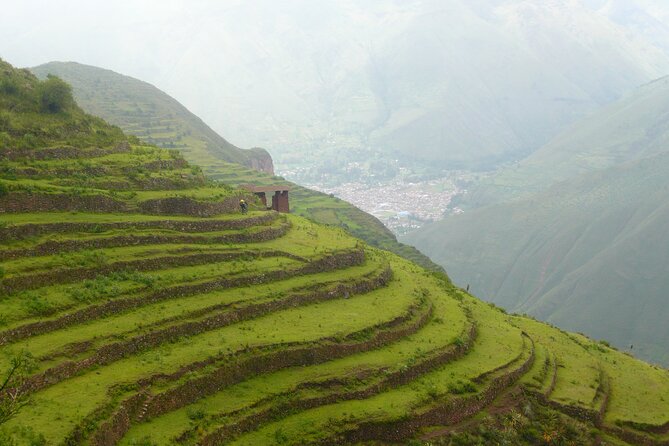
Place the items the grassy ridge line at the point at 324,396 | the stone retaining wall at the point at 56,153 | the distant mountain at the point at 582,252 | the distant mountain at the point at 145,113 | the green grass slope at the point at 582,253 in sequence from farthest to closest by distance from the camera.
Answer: the distant mountain at the point at 582,252 < the green grass slope at the point at 582,253 < the distant mountain at the point at 145,113 < the stone retaining wall at the point at 56,153 < the grassy ridge line at the point at 324,396

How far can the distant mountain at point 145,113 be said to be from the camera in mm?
114006

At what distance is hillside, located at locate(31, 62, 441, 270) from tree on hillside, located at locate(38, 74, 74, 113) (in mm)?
50088

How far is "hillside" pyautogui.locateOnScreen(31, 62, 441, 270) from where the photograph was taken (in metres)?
102

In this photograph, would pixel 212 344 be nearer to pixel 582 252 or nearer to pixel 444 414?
pixel 444 414

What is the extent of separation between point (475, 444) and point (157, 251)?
18.6 m

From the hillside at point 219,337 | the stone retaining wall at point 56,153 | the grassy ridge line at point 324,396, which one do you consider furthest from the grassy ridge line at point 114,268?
the grassy ridge line at point 324,396

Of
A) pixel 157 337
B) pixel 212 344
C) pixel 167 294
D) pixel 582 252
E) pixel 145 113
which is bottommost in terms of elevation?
pixel 582 252

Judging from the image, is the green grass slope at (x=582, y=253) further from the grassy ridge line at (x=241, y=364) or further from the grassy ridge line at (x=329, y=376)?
the grassy ridge line at (x=241, y=364)

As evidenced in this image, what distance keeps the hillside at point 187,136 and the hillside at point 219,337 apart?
5121 centimetres

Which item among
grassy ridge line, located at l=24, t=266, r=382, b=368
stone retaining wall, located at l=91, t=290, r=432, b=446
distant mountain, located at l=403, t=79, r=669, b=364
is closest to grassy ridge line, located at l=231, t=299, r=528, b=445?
stone retaining wall, located at l=91, t=290, r=432, b=446

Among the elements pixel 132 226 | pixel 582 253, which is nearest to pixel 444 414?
pixel 132 226

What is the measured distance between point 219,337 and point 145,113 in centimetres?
10670

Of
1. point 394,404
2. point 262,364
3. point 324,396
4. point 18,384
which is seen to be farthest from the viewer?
point 394,404

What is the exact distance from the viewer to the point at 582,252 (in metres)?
147
